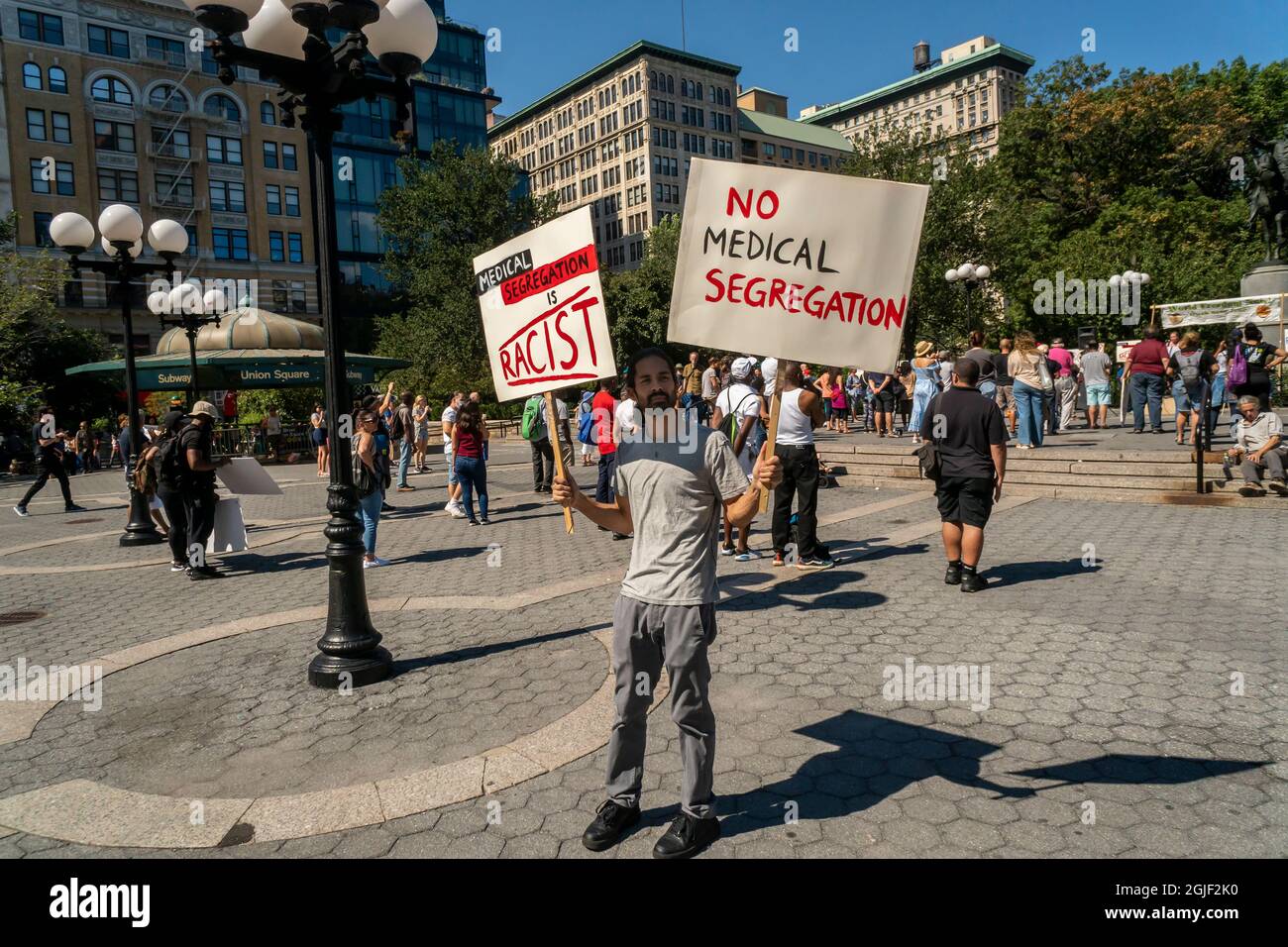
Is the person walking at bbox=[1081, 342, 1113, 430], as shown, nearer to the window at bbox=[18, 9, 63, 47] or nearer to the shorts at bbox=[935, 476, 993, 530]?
the shorts at bbox=[935, 476, 993, 530]

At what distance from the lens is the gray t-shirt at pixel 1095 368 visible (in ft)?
54.4

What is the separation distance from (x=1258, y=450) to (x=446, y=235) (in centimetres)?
4766

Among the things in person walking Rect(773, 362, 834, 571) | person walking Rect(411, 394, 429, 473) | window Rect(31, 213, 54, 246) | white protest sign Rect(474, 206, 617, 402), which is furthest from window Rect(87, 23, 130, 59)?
white protest sign Rect(474, 206, 617, 402)

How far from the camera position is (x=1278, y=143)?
2430 cm

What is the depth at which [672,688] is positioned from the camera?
3299mm

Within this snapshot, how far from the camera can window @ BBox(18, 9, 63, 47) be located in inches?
2060

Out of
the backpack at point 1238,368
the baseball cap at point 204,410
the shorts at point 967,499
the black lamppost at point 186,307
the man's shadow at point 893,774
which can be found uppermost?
the black lamppost at point 186,307

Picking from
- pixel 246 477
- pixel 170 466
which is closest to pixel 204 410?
pixel 170 466

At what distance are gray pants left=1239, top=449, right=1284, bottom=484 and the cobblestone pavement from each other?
5.15 feet

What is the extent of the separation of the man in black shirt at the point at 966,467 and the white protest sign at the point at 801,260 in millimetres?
3728

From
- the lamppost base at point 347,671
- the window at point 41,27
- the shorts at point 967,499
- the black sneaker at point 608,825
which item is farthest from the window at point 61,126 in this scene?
the black sneaker at point 608,825

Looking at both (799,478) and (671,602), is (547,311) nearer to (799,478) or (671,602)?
(671,602)

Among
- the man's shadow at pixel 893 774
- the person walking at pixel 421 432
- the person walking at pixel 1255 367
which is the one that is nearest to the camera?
the man's shadow at pixel 893 774

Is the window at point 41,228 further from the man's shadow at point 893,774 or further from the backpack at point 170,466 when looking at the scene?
the man's shadow at point 893,774
